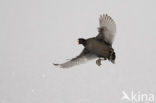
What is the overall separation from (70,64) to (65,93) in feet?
615

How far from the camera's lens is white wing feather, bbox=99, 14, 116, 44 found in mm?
7519

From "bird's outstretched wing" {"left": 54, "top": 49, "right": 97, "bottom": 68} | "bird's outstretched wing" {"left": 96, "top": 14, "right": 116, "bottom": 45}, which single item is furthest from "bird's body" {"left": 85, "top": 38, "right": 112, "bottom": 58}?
"bird's outstretched wing" {"left": 54, "top": 49, "right": 97, "bottom": 68}

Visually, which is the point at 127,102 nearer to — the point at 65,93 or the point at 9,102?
the point at 65,93

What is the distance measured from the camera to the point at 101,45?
7.18 m

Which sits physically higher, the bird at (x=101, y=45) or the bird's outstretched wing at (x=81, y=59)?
the bird at (x=101, y=45)

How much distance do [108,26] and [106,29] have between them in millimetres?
101

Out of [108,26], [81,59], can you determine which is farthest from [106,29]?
[81,59]

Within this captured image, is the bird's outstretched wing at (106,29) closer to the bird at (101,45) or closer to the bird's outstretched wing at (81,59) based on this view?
the bird at (101,45)

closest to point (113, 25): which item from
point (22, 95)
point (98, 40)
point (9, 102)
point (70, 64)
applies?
point (98, 40)

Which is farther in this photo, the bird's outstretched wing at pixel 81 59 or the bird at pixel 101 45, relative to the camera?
the bird's outstretched wing at pixel 81 59

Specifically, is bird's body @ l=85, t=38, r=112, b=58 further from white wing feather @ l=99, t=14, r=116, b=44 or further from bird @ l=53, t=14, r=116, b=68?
white wing feather @ l=99, t=14, r=116, b=44

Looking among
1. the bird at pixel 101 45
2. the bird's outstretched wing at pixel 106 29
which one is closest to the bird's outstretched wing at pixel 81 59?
the bird at pixel 101 45

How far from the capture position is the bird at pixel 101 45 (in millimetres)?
7160

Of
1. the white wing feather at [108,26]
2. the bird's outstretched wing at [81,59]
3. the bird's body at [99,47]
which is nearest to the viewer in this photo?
the bird's body at [99,47]
